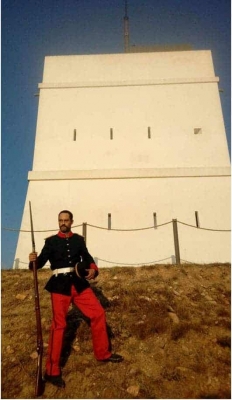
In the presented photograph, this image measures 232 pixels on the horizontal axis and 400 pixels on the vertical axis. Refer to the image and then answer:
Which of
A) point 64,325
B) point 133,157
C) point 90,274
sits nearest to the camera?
point 64,325

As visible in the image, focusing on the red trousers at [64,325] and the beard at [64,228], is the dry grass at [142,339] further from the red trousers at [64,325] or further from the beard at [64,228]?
the beard at [64,228]

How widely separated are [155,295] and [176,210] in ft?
14.8

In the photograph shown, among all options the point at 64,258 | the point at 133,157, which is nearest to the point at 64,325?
the point at 64,258

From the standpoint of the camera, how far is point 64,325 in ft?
11.8

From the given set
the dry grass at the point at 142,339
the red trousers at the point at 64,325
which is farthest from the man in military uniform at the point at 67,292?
the dry grass at the point at 142,339

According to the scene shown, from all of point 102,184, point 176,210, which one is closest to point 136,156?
point 102,184

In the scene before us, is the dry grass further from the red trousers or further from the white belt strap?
the white belt strap

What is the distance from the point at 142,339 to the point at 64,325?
141cm

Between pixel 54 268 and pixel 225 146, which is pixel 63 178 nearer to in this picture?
pixel 225 146

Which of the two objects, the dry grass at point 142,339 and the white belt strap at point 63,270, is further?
the white belt strap at point 63,270

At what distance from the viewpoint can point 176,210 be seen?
390 inches

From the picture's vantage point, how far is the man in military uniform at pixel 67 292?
138 inches

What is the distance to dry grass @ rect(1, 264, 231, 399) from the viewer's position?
345 centimetres

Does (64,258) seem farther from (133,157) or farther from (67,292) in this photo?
(133,157)
